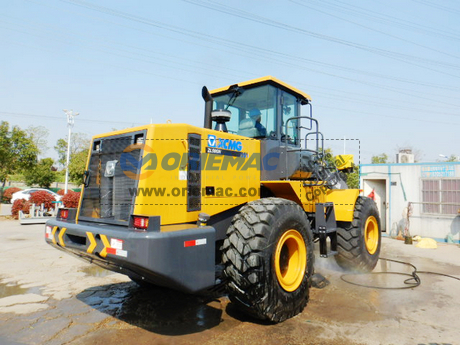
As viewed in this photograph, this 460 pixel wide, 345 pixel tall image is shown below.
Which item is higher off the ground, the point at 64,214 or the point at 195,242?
the point at 64,214

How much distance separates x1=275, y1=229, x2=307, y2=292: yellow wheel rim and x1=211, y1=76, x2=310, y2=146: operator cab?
1.61 metres

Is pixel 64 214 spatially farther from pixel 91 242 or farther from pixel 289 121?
pixel 289 121

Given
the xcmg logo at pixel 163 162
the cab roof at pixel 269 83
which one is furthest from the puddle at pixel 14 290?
the cab roof at pixel 269 83

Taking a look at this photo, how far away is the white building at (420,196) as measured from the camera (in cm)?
1127

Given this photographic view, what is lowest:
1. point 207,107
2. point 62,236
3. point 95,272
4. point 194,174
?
point 95,272

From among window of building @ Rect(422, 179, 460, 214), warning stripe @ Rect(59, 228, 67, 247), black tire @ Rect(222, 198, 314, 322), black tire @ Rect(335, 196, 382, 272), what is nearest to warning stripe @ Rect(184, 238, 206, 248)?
black tire @ Rect(222, 198, 314, 322)

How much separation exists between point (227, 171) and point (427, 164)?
10.4 metres

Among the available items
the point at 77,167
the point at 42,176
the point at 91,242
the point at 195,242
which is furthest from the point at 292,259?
the point at 42,176

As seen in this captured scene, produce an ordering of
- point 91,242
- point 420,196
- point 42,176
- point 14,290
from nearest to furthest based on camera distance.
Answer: point 91,242, point 14,290, point 420,196, point 42,176

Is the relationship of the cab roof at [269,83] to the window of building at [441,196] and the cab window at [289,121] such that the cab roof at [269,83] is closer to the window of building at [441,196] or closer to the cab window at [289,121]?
the cab window at [289,121]

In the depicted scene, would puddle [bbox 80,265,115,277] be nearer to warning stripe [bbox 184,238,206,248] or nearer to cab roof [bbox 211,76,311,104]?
warning stripe [bbox 184,238,206,248]

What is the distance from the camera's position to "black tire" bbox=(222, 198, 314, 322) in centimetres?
363

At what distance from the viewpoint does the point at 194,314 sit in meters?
4.28

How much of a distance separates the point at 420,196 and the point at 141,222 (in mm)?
11578
